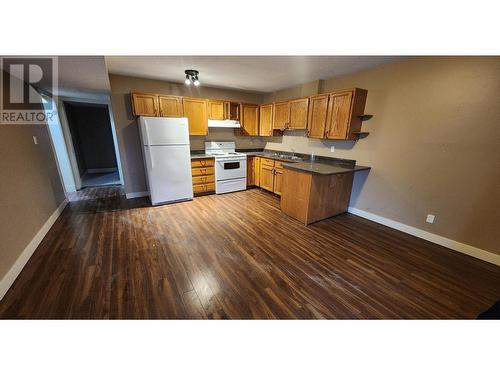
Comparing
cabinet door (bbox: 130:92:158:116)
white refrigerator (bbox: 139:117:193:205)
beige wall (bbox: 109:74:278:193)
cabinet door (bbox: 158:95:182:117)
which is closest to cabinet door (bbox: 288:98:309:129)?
beige wall (bbox: 109:74:278:193)

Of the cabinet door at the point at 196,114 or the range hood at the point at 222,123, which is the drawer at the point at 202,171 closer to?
the cabinet door at the point at 196,114

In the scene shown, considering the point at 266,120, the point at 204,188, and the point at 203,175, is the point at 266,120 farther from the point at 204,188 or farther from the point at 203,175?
the point at 204,188

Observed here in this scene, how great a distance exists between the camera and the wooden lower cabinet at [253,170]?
469 centimetres

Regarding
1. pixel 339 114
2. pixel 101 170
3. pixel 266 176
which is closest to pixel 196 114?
pixel 266 176

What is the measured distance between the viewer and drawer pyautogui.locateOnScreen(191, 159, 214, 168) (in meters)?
4.02

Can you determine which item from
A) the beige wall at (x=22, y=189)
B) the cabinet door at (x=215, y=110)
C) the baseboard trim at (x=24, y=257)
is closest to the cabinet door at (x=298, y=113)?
the cabinet door at (x=215, y=110)

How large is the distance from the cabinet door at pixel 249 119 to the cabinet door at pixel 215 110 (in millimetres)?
567

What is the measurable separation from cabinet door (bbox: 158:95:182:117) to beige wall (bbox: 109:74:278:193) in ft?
1.06

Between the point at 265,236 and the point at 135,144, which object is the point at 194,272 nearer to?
the point at 265,236

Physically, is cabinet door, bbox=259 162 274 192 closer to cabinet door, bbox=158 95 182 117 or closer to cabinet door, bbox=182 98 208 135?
cabinet door, bbox=182 98 208 135

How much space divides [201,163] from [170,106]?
1.30 m

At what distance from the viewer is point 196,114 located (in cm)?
407

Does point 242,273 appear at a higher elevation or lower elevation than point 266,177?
lower
